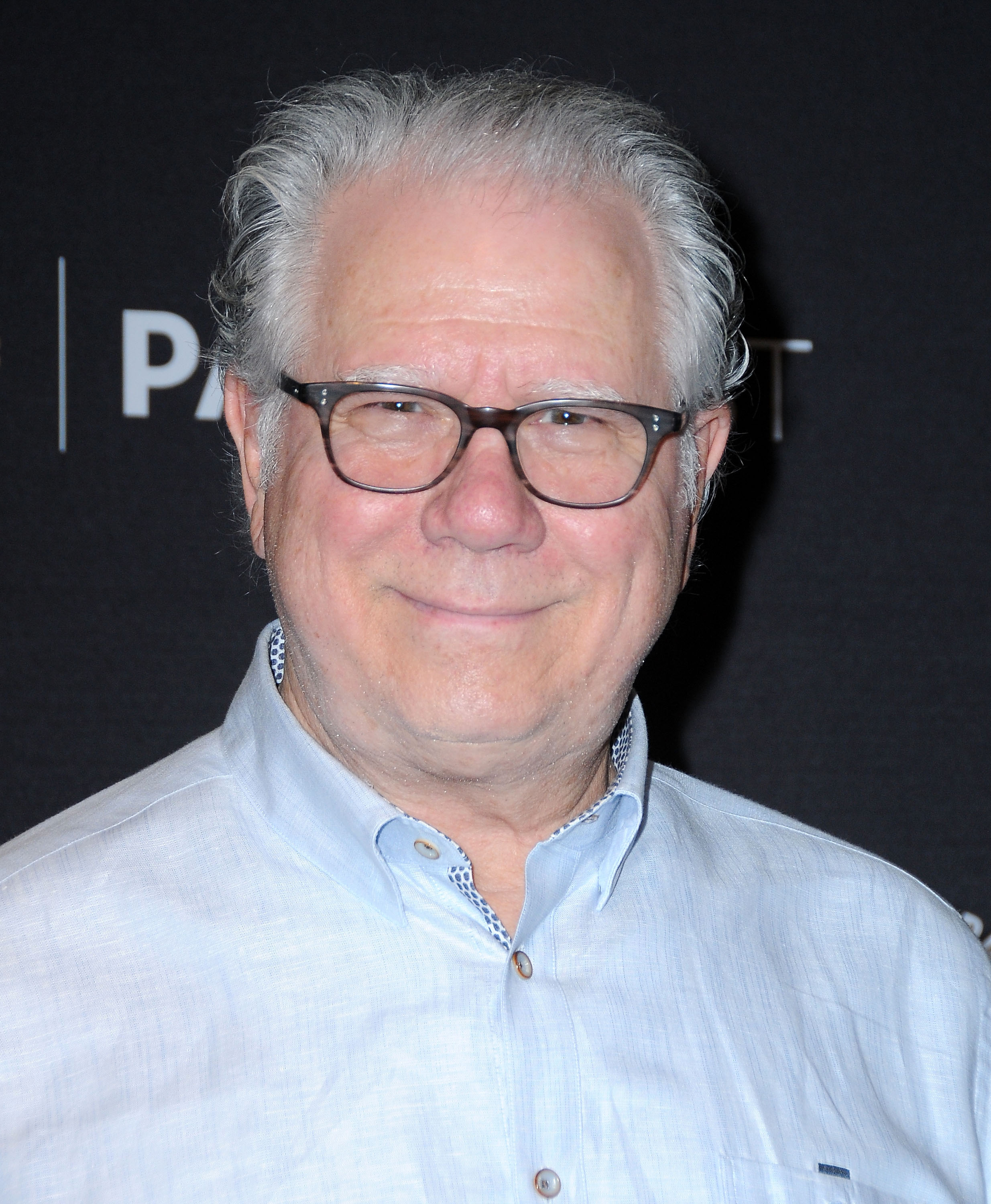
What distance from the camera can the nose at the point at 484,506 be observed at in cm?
100

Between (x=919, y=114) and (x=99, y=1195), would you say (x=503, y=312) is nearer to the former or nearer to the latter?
(x=99, y=1195)

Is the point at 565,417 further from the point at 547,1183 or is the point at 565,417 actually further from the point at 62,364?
the point at 62,364

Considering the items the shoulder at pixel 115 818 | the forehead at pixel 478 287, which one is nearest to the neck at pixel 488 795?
the shoulder at pixel 115 818

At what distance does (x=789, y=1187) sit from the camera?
104cm

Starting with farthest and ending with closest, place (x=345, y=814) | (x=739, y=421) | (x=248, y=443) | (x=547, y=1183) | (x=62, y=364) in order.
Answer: (x=739, y=421) → (x=62, y=364) → (x=248, y=443) → (x=345, y=814) → (x=547, y=1183)

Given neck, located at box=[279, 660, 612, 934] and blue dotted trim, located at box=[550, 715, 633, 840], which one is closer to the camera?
neck, located at box=[279, 660, 612, 934]

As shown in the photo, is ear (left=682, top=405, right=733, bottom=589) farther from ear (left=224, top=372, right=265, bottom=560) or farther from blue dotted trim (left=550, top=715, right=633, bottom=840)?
ear (left=224, top=372, right=265, bottom=560)

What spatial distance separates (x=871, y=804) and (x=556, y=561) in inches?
38.7

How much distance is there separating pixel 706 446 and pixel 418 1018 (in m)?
0.65

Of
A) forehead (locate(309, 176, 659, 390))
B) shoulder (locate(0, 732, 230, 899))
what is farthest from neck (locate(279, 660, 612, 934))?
forehead (locate(309, 176, 659, 390))

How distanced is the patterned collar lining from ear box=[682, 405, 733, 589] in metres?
0.18

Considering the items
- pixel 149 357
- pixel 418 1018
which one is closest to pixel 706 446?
pixel 418 1018

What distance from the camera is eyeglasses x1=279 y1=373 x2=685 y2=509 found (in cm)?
103

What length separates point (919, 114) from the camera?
179 cm
